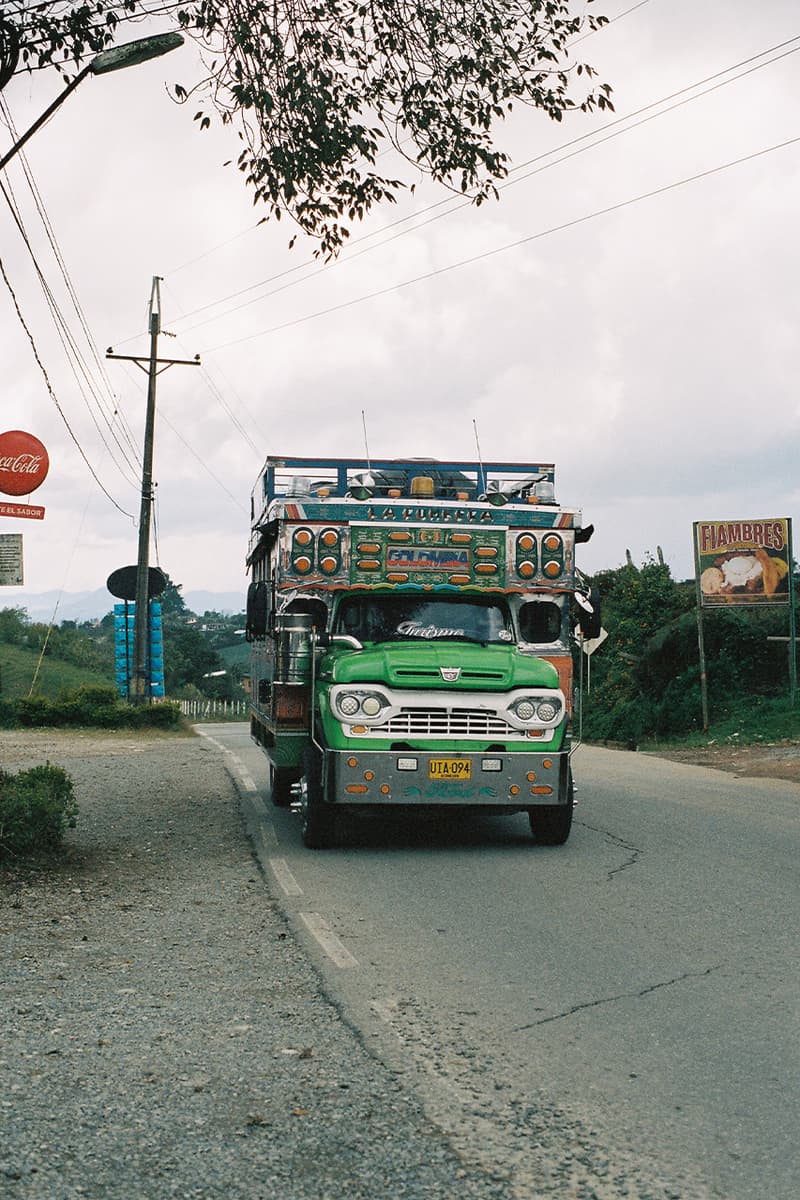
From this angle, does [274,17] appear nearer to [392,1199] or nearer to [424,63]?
[424,63]

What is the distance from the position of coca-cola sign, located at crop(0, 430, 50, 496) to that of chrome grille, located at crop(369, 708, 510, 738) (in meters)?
7.11

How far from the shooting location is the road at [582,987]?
4.49m

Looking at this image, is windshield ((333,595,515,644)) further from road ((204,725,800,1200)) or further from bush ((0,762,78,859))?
bush ((0,762,78,859))

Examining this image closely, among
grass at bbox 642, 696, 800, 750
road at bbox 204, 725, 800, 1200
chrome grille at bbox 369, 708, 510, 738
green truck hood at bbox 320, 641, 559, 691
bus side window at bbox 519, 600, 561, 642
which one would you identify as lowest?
road at bbox 204, 725, 800, 1200

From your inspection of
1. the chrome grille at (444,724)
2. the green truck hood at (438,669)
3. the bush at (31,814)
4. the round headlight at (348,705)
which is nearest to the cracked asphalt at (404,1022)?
the bush at (31,814)

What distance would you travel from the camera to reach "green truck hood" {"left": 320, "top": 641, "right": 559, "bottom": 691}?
11.2 m

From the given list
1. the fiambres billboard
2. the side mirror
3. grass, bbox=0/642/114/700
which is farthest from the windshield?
grass, bbox=0/642/114/700

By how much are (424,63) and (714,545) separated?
18.9 meters

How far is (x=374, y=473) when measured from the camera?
1423cm

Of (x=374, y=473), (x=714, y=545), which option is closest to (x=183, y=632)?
(x=714, y=545)

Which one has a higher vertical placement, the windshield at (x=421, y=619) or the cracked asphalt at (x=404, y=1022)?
the windshield at (x=421, y=619)

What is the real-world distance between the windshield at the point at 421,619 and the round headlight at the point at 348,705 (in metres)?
1.32

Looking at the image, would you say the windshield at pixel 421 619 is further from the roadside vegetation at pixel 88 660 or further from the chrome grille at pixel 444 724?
the roadside vegetation at pixel 88 660

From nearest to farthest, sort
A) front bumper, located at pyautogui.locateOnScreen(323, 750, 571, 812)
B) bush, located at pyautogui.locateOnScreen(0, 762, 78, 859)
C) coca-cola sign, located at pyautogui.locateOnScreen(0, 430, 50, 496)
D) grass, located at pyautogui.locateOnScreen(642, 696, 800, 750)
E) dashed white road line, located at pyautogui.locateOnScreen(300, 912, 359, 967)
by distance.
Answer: dashed white road line, located at pyautogui.locateOnScreen(300, 912, 359, 967) < bush, located at pyautogui.locateOnScreen(0, 762, 78, 859) < front bumper, located at pyautogui.locateOnScreen(323, 750, 571, 812) < coca-cola sign, located at pyautogui.locateOnScreen(0, 430, 50, 496) < grass, located at pyautogui.locateOnScreen(642, 696, 800, 750)
